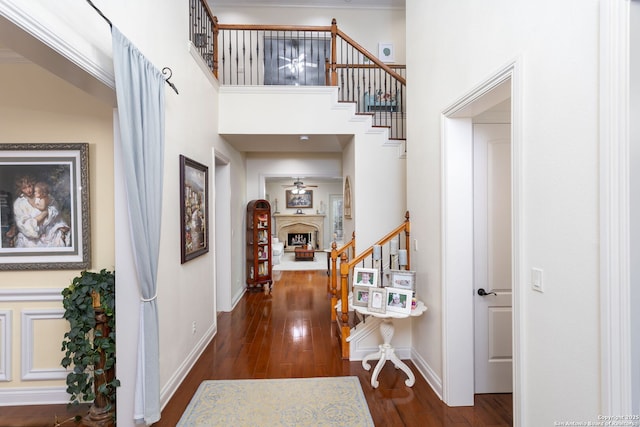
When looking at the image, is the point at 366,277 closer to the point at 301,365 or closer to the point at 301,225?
the point at 301,365

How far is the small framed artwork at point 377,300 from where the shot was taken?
2.78 metres

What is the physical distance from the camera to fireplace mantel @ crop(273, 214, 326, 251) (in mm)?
12638

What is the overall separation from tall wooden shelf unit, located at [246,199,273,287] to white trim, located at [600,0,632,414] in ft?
17.6

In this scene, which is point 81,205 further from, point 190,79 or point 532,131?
point 532,131

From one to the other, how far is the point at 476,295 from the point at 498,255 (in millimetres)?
381

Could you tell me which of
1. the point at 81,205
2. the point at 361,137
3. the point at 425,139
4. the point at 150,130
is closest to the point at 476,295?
the point at 425,139

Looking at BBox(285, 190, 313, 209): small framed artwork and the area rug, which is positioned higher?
BBox(285, 190, 313, 209): small framed artwork

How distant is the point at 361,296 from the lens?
9.67 ft

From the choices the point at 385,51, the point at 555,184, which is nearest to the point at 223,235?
the point at 555,184

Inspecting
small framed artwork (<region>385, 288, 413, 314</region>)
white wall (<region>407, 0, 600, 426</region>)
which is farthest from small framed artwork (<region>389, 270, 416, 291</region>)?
white wall (<region>407, 0, 600, 426</region>)

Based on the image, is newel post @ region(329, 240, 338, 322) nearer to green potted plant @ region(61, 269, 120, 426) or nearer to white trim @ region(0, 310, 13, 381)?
green potted plant @ region(61, 269, 120, 426)

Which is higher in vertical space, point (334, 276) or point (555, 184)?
point (555, 184)

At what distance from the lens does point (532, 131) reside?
5.11 feet

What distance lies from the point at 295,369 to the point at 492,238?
7.15ft
